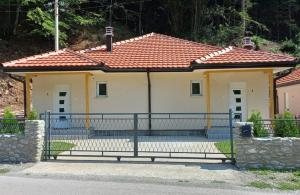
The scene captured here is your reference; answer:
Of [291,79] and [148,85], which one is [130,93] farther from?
[291,79]

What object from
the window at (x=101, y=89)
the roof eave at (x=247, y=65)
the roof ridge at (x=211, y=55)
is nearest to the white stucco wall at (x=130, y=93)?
the window at (x=101, y=89)

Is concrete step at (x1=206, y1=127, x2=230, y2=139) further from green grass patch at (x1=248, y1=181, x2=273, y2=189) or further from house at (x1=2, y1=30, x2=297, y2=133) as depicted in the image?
green grass patch at (x1=248, y1=181, x2=273, y2=189)

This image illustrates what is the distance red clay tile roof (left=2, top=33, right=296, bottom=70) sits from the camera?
18.7 meters

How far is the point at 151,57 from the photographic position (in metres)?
21.0

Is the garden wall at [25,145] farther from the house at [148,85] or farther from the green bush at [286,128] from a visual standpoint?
the house at [148,85]

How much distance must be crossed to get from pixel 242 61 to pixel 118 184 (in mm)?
10233

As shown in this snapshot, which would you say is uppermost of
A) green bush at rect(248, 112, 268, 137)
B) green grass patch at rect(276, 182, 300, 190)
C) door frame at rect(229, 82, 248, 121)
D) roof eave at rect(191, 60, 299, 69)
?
roof eave at rect(191, 60, 299, 69)

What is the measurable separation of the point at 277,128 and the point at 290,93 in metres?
17.6

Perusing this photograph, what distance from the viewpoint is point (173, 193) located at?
8.87m

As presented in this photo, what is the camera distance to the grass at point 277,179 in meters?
9.70

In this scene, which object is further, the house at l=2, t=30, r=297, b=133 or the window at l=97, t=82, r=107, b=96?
the window at l=97, t=82, r=107, b=96

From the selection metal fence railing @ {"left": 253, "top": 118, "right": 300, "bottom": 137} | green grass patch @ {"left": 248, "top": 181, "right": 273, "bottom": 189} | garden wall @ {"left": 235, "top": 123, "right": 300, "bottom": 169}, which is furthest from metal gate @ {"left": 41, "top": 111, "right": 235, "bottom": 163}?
green grass patch @ {"left": 248, "top": 181, "right": 273, "bottom": 189}

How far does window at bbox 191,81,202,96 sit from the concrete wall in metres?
7.43

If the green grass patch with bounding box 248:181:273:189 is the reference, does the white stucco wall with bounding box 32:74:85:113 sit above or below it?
above
